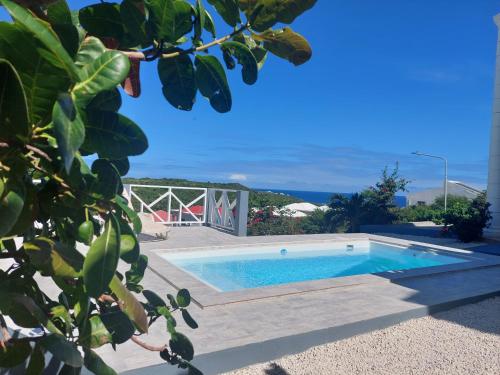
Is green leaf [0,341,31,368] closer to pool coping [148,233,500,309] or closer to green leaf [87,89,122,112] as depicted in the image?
green leaf [87,89,122,112]

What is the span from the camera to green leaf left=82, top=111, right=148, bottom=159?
0.56 m

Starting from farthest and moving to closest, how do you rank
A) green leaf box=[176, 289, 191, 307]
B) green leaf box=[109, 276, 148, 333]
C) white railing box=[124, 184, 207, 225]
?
white railing box=[124, 184, 207, 225] → green leaf box=[176, 289, 191, 307] → green leaf box=[109, 276, 148, 333]

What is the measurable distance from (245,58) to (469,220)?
11.8 m

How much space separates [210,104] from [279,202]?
1224 centimetres

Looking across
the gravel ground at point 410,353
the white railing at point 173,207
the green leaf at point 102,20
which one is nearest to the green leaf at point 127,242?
the green leaf at point 102,20

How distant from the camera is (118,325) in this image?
740 millimetres

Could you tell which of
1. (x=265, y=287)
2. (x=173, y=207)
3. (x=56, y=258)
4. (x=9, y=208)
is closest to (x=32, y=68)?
(x=9, y=208)

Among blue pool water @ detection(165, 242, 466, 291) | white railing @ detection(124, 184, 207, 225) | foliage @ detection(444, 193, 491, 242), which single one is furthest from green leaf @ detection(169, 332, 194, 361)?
foliage @ detection(444, 193, 491, 242)

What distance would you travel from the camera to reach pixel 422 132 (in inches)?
2338

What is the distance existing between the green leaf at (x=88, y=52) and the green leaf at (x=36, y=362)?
0.50 meters

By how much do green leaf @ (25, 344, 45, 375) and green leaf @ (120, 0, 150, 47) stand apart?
570 mm

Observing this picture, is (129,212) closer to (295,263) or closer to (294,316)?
(294,316)

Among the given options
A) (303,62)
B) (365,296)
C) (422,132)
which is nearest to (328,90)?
(422,132)

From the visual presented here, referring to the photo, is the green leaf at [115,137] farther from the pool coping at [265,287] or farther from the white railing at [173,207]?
the white railing at [173,207]
